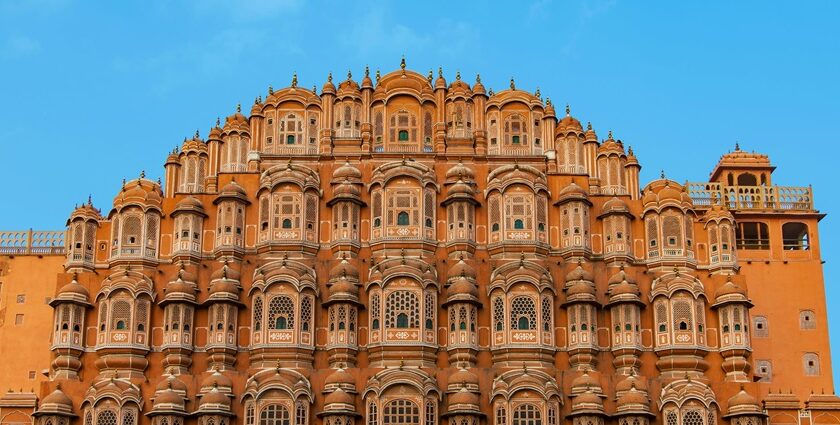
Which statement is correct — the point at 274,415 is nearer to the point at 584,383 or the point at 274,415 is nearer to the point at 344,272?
the point at 344,272

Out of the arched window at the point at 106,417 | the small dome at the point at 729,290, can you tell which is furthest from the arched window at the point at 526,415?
the arched window at the point at 106,417

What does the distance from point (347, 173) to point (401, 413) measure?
442 inches

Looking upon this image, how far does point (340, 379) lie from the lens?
171ft

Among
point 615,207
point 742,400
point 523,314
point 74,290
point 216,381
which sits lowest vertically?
point 742,400

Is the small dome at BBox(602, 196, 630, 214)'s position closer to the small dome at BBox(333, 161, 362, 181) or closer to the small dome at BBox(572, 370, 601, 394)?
the small dome at BBox(572, 370, 601, 394)

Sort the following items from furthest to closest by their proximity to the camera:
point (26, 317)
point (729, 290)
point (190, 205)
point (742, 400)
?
point (26, 317) < point (190, 205) < point (729, 290) < point (742, 400)

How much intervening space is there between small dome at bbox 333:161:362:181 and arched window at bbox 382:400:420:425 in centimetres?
1057

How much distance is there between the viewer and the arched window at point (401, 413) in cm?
5131

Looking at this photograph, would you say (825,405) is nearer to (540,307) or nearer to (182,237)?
(540,307)

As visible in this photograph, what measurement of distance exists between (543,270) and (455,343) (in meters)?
4.75

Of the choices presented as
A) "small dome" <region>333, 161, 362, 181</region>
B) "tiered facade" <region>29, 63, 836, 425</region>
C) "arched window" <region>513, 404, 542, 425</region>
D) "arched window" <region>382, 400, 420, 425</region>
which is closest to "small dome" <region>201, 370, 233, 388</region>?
"tiered facade" <region>29, 63, 836, 425</region>

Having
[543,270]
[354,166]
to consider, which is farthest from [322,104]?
[543,270]

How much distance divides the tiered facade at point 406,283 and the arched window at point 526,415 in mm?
86

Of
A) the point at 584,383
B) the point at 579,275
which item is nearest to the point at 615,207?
the point at 579,275
